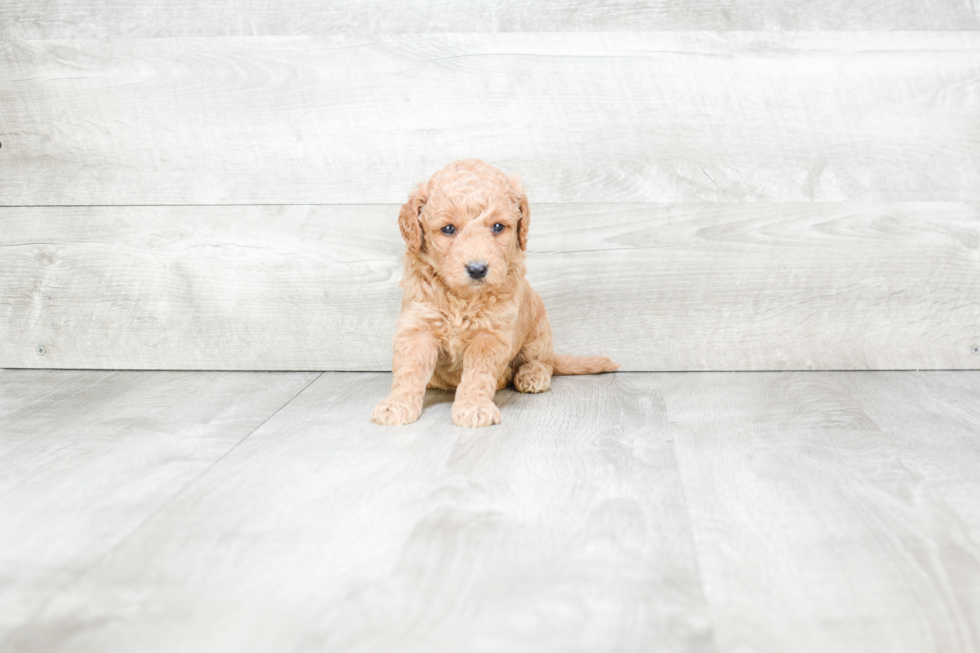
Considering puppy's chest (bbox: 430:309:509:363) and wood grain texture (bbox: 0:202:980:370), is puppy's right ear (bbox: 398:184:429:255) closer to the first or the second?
puppy's chest (bbox: 430:309:509:363)

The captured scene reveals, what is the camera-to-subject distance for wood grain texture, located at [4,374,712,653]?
1007 mm

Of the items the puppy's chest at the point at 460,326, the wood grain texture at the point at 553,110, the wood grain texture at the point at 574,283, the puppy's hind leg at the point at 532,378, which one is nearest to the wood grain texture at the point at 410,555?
the puppy's chest at the point at 460,326

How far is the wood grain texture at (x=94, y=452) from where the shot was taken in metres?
1.22

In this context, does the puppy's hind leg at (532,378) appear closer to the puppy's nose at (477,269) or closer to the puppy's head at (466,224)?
the puppy's head at (466,224)

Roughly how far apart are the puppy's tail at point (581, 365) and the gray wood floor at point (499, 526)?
0.30 m

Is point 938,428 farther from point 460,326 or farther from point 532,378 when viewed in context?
point 460,326

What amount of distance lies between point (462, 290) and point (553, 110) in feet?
2.64

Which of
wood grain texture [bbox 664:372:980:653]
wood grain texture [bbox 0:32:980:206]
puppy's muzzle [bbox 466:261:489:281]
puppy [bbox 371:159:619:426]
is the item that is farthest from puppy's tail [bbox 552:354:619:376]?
puppy's muzzle [bbox 466:261:489:281]

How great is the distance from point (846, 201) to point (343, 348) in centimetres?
162

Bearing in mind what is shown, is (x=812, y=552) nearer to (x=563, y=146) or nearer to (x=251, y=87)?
(x=563, y=146)

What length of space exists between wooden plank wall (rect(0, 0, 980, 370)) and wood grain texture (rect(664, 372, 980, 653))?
532mm

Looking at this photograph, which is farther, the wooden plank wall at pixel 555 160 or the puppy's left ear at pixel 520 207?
the wooden plank wall at pixel 555 160

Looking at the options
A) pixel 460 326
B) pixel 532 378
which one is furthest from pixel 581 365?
pixel 460 326

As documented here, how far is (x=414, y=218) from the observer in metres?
1.98
